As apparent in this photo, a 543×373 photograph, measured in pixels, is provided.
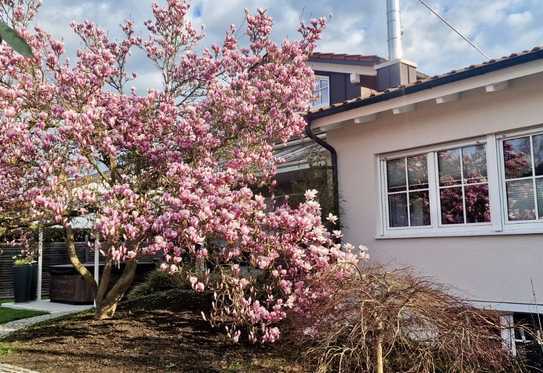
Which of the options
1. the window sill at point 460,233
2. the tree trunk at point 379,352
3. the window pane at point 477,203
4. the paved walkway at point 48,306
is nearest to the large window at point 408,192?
the window sill at point 460,233

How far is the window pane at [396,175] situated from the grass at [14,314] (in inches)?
379

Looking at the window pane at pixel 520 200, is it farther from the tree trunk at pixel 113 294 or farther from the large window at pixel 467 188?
the tree trunk at pixel 113 294

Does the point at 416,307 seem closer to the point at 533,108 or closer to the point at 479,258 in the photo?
the point at 479,258

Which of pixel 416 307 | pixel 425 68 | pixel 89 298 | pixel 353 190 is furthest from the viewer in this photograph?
pixel 425 68

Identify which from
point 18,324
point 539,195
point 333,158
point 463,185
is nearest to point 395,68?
point 333,158

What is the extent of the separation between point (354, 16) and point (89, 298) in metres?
10.8

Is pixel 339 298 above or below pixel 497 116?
below

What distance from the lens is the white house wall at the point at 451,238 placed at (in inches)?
300

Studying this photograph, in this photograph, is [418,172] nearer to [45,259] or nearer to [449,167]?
[449,167]

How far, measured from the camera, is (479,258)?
8094mm

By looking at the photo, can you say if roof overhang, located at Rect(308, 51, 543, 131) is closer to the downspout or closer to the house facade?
the house facade

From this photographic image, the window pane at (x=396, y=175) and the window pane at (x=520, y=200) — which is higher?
the window pane at (x=396, y=175)

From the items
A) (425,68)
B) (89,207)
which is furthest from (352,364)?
(425,68)

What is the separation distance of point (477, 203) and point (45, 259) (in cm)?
1596
